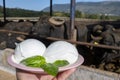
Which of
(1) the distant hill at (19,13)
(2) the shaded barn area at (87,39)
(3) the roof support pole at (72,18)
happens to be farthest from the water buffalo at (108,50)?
(1) the distant hill at (19,13)

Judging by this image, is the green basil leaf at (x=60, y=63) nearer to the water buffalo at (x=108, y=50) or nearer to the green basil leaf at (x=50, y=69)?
the green basil leaf at (x=50, y=69)

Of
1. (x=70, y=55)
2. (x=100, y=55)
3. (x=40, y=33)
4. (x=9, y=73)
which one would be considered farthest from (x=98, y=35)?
(x=70, y=55)

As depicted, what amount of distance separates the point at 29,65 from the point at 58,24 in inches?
187

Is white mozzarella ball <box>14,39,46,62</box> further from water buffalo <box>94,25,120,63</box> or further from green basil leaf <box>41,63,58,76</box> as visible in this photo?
water buffalo <box>94,25,120,63</box>

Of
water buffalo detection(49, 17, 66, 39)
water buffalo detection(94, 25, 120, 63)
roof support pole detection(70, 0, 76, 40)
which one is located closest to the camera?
roof support pole detection(70, 0, 76, 40)

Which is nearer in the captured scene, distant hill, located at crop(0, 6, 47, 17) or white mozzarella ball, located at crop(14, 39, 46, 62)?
white mozzarella ball, located at crop(14, 39, 46, 62)

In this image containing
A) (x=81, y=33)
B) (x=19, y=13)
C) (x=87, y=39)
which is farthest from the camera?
(x=19, y=13)

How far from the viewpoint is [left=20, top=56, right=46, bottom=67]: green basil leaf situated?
3.07ft

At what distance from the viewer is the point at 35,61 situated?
36.9 inches

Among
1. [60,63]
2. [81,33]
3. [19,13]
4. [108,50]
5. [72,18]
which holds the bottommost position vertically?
[19,13]

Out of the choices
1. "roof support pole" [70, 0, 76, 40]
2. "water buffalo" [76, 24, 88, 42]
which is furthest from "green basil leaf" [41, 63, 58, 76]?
"water buffalo" [76, 24, 88, 42]

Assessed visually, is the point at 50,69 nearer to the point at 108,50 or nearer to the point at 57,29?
the point at 108,50

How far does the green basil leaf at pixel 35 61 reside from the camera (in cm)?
93

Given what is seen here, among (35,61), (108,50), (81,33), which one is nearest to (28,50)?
(35,61)
